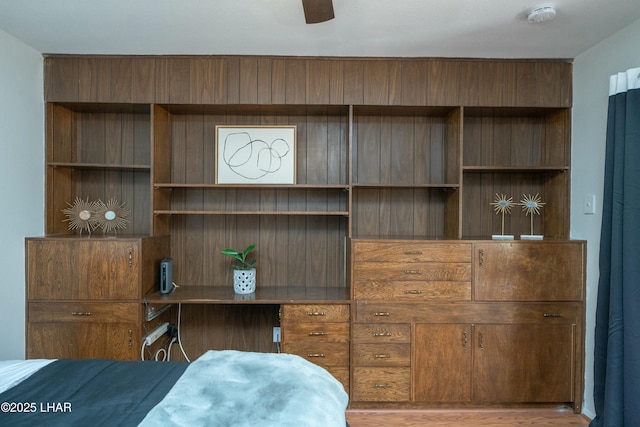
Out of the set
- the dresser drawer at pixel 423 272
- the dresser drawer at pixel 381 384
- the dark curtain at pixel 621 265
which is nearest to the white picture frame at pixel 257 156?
the dresser drawer at pixel 423 272

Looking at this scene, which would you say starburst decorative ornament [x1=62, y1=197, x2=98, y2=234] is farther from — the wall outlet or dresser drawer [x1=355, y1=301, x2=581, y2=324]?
dresser drawer [x1=355, y1=301, x2=581, y2=324]

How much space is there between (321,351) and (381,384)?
0.45 m

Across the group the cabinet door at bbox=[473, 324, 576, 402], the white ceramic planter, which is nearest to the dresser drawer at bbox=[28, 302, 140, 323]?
the white ceramic planter

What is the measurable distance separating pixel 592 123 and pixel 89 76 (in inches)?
132

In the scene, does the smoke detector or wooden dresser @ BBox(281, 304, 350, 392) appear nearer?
the smoke detector

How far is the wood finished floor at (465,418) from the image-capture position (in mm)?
2438

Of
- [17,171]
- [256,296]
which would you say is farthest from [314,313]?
[17,171]

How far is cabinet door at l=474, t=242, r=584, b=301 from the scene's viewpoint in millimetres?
2541

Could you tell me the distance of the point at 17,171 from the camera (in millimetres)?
2438

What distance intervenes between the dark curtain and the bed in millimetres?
1548

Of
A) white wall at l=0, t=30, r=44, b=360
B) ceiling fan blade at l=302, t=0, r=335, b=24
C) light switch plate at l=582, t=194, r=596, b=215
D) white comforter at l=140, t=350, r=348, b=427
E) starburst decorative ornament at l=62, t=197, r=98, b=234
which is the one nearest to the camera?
white comforter at l=140, t=350, r=348, b=427

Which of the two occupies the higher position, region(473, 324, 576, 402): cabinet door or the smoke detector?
the smoke detector

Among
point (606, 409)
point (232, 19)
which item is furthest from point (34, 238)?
point (606, 409)

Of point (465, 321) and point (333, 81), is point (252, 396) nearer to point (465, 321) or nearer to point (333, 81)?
point (465, 321)
